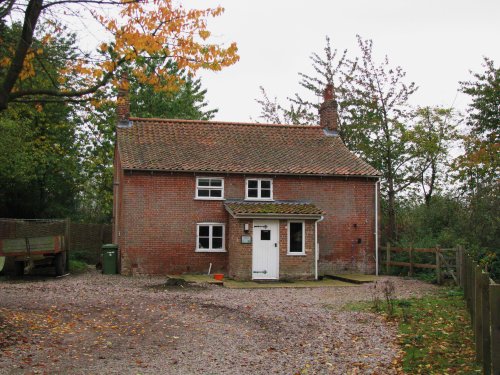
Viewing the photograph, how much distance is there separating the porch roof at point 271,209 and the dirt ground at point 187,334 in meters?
5.57

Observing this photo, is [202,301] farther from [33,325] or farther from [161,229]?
[161,229]

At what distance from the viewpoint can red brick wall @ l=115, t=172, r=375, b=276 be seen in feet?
80.3

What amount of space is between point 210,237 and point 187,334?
13926 millimetres

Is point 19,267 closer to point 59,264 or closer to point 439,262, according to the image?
point 59,264

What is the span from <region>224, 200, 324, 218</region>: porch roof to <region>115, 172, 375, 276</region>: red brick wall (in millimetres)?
454

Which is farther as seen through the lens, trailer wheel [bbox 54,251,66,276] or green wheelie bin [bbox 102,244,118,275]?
green wheelie bin [bbox 102,244,118,275]

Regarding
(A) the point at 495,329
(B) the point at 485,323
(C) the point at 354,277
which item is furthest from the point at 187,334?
(C) the point at 354,277

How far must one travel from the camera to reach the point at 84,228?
108 ft

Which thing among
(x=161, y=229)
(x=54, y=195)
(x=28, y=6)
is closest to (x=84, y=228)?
(x=54, y=195)

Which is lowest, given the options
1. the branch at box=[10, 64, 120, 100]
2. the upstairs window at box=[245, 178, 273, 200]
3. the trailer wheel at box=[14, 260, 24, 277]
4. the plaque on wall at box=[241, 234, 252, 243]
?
the trailer wheel at box=[14, 260, 24, 277]

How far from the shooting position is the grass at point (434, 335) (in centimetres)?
897

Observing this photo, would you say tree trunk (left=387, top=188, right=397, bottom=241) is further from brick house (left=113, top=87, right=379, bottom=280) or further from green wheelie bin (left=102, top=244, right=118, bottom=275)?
green wheelie bin (left=102, top=244, right=118, bottom=275)

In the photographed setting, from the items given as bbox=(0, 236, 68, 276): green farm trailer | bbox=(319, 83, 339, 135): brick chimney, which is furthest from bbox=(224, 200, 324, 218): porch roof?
bbox=(0, 236, 68, 276): green farm trailer

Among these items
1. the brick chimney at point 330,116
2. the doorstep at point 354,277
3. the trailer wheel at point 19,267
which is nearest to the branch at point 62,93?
the trailer wheel at point 19,267
